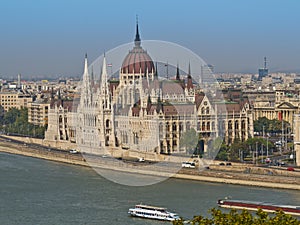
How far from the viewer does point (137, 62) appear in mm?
29016

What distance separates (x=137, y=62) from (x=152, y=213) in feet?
46.3

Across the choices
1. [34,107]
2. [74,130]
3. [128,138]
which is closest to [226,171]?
[128,138]

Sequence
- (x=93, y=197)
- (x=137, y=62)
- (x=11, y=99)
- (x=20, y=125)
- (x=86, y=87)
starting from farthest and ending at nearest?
1. (x=11, y=99)
2. (x=20, y=125)
3. (x=86, y=87)
4. (x=137, y=62)
5. (x=93, y=197)

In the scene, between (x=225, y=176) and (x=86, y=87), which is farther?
(x=86, y=87)

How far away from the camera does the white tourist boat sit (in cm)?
1512

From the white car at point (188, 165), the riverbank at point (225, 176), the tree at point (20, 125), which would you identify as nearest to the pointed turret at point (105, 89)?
the riverbank at point (225, 176)

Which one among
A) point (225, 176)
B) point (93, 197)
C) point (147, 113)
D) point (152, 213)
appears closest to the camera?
point (152, 213)

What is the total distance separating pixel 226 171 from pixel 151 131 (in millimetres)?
4698

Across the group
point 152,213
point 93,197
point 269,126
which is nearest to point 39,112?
point 269,126

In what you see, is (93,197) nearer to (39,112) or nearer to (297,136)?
(297,136)

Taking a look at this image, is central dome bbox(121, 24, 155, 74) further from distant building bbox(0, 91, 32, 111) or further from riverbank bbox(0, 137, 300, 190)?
distant building bbox(0, 91, 32, 111)

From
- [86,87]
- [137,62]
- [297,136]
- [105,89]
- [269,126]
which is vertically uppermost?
[137,62]

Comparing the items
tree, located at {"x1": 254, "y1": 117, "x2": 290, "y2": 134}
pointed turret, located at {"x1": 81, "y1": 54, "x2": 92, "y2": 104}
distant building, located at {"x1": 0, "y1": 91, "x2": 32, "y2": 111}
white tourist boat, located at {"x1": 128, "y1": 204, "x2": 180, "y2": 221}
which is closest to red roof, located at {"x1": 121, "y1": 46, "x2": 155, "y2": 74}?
pointed turret, located at {"x1": 81, "y1": 54, "x2": 92, "y2": 104}

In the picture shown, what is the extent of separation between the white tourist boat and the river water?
0.14m
